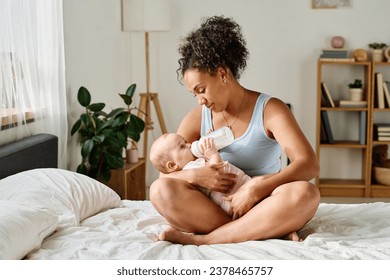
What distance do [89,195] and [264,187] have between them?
756 millimetres

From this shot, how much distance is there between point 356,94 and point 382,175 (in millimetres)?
610

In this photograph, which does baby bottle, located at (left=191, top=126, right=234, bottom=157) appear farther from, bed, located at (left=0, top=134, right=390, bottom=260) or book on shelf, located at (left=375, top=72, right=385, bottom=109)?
book on shelf, located at (left=375, top=72, right=385, bottom=109)

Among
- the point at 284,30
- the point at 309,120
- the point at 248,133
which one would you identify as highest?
the point at 284,30

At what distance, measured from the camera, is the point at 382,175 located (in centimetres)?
506

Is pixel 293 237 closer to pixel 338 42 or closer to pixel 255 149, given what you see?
pixel 255 149

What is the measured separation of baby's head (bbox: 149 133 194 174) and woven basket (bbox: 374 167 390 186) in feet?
9.75

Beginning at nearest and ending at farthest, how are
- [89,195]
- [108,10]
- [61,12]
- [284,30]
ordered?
[89,195], [61,12], [108,10], [284,30]

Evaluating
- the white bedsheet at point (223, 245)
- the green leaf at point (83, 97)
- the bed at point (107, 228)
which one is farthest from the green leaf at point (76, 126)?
the white bedsheet at point (223, 245)

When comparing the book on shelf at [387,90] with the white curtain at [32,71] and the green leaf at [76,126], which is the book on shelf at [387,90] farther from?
the white curtain at [32,71]

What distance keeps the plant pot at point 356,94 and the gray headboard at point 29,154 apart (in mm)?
2509

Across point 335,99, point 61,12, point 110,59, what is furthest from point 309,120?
point 61,12

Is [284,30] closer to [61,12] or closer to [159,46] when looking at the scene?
[159,46]

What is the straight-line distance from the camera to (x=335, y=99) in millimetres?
5316

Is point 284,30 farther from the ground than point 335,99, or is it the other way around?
point 284,30
